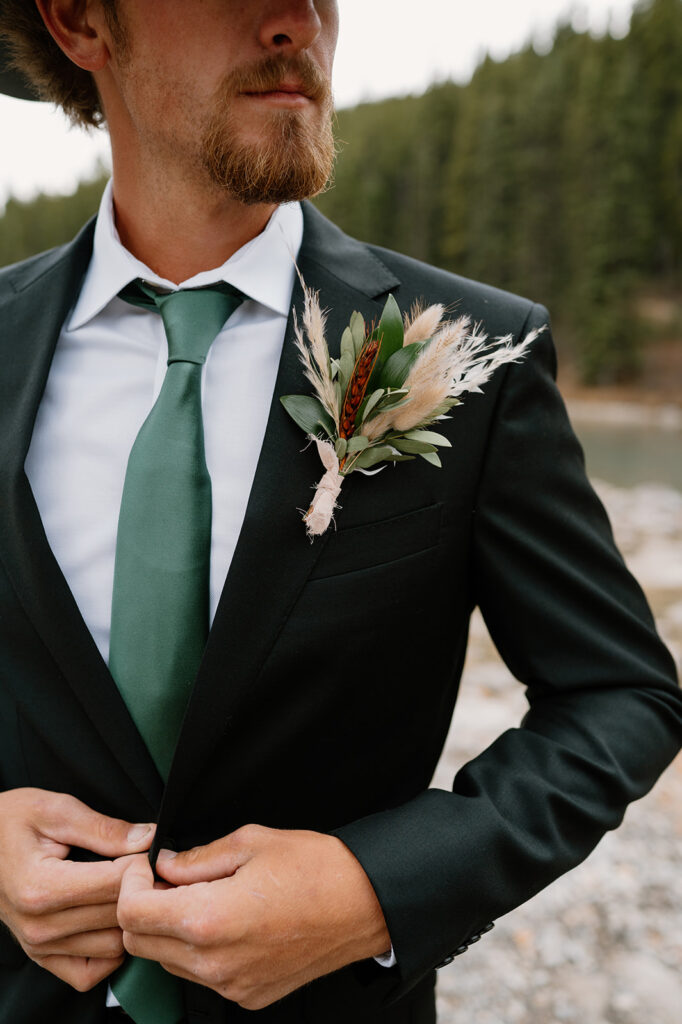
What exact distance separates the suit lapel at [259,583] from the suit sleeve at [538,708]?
29 centimetres

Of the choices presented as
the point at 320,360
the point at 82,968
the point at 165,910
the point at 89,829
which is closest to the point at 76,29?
the point at 320,360

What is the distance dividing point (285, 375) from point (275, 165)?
402 millimetres

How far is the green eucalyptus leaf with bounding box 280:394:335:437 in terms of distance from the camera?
56.7 inches

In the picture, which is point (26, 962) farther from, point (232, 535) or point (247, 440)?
point (247, 440)

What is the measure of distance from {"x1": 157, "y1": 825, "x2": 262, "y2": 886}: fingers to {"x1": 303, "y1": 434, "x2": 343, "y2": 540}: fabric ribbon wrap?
1.66 feet

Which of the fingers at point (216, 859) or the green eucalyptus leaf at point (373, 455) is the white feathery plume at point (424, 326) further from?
the fingers at point (216, 859)

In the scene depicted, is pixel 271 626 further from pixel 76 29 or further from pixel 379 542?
pixel 76 29

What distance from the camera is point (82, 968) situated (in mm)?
1361

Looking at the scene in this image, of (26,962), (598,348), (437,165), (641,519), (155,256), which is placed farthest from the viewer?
(437,165)

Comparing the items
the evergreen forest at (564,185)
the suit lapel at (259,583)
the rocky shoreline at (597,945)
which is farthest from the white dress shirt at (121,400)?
the evergreen forest at (564,185)

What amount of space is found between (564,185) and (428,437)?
47.5 m

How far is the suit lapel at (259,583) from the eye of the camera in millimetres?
1361

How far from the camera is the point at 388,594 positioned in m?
1.51

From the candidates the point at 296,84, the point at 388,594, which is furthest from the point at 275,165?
the point at 388,594
